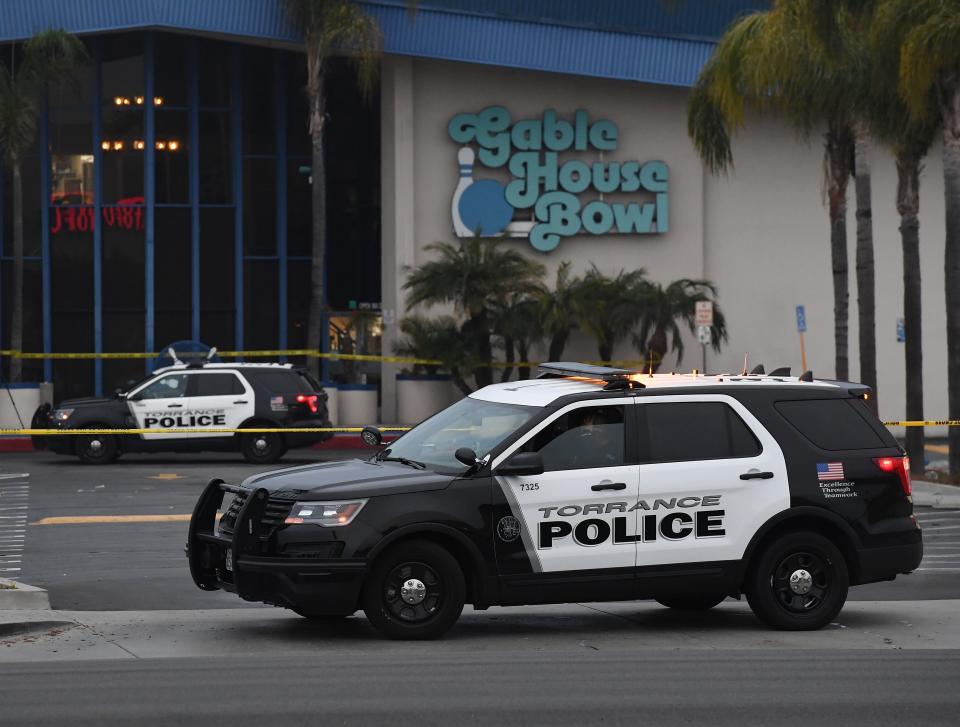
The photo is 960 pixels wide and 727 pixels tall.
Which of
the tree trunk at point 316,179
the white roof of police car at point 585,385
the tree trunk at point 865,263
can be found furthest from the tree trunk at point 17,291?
the white roof of police car at point 585,385

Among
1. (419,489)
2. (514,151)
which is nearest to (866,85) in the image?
(514,151)

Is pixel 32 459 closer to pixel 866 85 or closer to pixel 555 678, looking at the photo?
pixel 866 85

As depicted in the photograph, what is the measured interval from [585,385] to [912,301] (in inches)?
615

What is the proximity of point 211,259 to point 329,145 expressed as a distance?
4.49 meters

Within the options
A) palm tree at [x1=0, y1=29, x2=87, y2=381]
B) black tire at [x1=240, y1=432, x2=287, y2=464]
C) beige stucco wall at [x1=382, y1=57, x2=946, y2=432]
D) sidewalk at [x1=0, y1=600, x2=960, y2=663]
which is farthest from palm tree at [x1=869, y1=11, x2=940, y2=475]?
palm tree at [x1=0, y1=29, x2=87, y2=381]

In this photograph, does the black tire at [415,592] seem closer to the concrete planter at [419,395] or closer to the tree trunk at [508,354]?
the tree trunk at [508,354]

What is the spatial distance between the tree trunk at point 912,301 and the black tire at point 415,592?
54.1ft

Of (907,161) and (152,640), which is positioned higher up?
(907,161)

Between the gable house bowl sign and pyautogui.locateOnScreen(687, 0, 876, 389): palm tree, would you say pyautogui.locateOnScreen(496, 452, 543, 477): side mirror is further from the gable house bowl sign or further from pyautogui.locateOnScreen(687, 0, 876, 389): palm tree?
the gable house bowl sign

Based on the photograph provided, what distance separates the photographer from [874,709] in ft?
27.6

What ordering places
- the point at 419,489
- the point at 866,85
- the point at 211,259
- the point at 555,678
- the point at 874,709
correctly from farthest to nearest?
the point at 211,259, the point at 866,85, the point at 419,489, the point at 555,678, the point at 874,709

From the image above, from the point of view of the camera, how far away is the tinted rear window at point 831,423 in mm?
11141

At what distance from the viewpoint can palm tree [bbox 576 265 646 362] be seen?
34.7 m

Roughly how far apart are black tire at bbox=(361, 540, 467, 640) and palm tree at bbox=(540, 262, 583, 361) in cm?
2381
